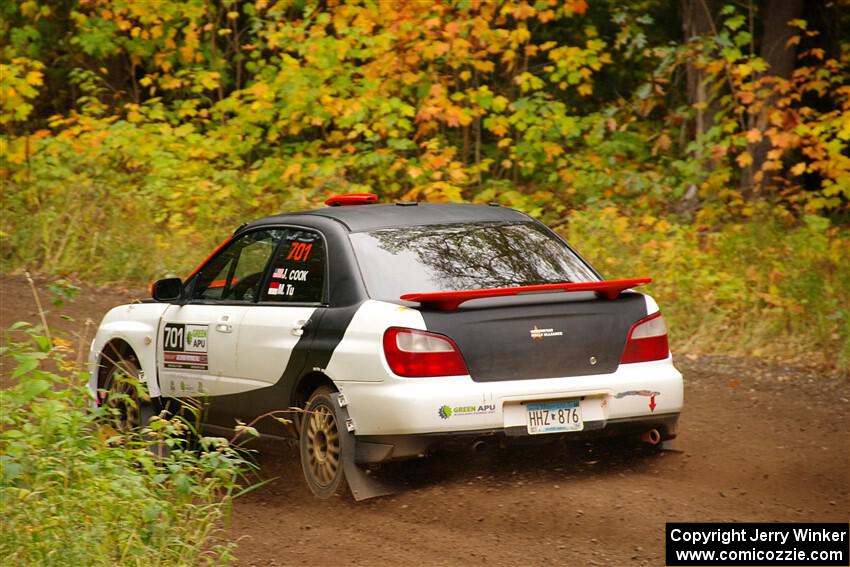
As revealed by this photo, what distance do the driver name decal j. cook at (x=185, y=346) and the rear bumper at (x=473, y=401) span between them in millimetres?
1505

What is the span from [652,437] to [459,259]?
56.7 inches

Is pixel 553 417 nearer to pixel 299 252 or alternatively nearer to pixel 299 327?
pixel 299 327

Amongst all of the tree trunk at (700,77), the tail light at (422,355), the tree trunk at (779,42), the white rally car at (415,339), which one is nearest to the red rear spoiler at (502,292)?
the white rally car at (415,339)

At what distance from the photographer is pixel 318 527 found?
6340 millimetres

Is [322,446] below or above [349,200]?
below

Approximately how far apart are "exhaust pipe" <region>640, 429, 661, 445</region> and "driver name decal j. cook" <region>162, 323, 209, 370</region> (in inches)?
103

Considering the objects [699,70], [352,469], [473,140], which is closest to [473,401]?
[352,469]

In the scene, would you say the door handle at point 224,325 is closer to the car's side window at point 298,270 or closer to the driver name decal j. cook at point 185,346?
the driver name decal j. cook at point 185,346

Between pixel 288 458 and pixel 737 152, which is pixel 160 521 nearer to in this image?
pixel 288 458

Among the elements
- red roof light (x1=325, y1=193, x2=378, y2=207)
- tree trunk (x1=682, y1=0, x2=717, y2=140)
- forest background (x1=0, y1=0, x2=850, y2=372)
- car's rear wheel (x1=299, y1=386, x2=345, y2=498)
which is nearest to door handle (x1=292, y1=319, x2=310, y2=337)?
car's rear wheel (x1=299, y1=386, x2=345, y2=498)

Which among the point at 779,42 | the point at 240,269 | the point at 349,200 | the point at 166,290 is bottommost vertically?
the point at 166,290

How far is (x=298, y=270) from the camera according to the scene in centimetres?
739

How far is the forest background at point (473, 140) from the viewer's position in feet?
49.5

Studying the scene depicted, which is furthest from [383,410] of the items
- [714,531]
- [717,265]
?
[717,265]
